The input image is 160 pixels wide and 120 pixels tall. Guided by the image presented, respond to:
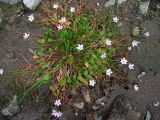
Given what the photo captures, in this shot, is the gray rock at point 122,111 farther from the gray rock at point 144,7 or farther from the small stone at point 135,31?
the gray rock at point 144,7

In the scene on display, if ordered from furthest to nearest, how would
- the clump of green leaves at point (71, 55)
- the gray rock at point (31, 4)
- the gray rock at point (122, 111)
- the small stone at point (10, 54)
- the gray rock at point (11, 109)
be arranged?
the gray rock at point (31, 4), the small stone at point (10, 54), the clump of green leaves at point (71, 55), the gray rock at point (11, 109), the gray rock at point (122, 111)

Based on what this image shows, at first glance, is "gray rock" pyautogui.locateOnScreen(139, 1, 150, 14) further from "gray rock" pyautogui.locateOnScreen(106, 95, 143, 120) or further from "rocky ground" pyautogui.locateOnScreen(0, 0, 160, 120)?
"gray rock" pyautogui.locateOnScreen(106, 95, 143, 120)

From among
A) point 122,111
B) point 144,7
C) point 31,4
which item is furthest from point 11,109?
point 144,7

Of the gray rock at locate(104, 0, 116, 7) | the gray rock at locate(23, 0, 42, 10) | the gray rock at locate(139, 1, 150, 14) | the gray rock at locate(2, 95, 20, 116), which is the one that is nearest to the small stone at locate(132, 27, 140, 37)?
the gray rock at locate(139, 1, 150, 14)

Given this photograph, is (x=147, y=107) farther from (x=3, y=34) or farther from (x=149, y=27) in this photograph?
(x=3, y=34)

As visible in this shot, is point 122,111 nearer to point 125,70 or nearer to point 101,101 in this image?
point 101,101

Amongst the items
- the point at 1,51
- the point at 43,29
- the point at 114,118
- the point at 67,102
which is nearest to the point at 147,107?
the point at 114,118

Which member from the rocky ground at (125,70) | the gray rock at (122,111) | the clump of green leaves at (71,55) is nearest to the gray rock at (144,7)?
the rocky ground at (125,70)
